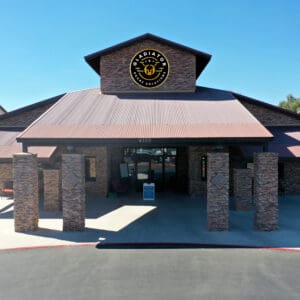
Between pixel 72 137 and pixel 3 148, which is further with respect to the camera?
pixel 3 148

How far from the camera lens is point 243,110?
1727cm

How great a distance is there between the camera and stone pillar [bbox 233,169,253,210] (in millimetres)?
16688

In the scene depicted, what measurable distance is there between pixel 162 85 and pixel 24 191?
11946mm

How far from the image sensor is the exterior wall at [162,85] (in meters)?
21.1

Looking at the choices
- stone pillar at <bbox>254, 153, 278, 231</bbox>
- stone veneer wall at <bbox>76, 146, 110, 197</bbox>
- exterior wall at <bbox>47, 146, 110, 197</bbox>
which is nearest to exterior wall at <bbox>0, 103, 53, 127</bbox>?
exterior wall at <bbox>47, 146, 110, 197</bbox>

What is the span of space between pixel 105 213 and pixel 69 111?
6315 mm

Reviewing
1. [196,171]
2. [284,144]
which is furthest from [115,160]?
[284,144]

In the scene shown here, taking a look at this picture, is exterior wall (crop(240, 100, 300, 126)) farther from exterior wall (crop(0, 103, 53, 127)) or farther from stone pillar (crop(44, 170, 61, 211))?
exterior wall (crop(0, 103, 53, 127))

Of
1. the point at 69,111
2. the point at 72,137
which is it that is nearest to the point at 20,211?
the point at 72,137

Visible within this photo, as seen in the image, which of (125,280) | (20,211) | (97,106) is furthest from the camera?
(97,106)

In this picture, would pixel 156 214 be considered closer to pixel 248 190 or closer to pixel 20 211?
pixel 248 190

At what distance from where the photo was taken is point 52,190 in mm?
17203

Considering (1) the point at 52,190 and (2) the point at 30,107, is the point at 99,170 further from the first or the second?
(2) the point at 30,107

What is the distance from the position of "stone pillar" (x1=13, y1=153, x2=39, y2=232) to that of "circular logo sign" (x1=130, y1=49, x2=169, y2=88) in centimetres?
1050
